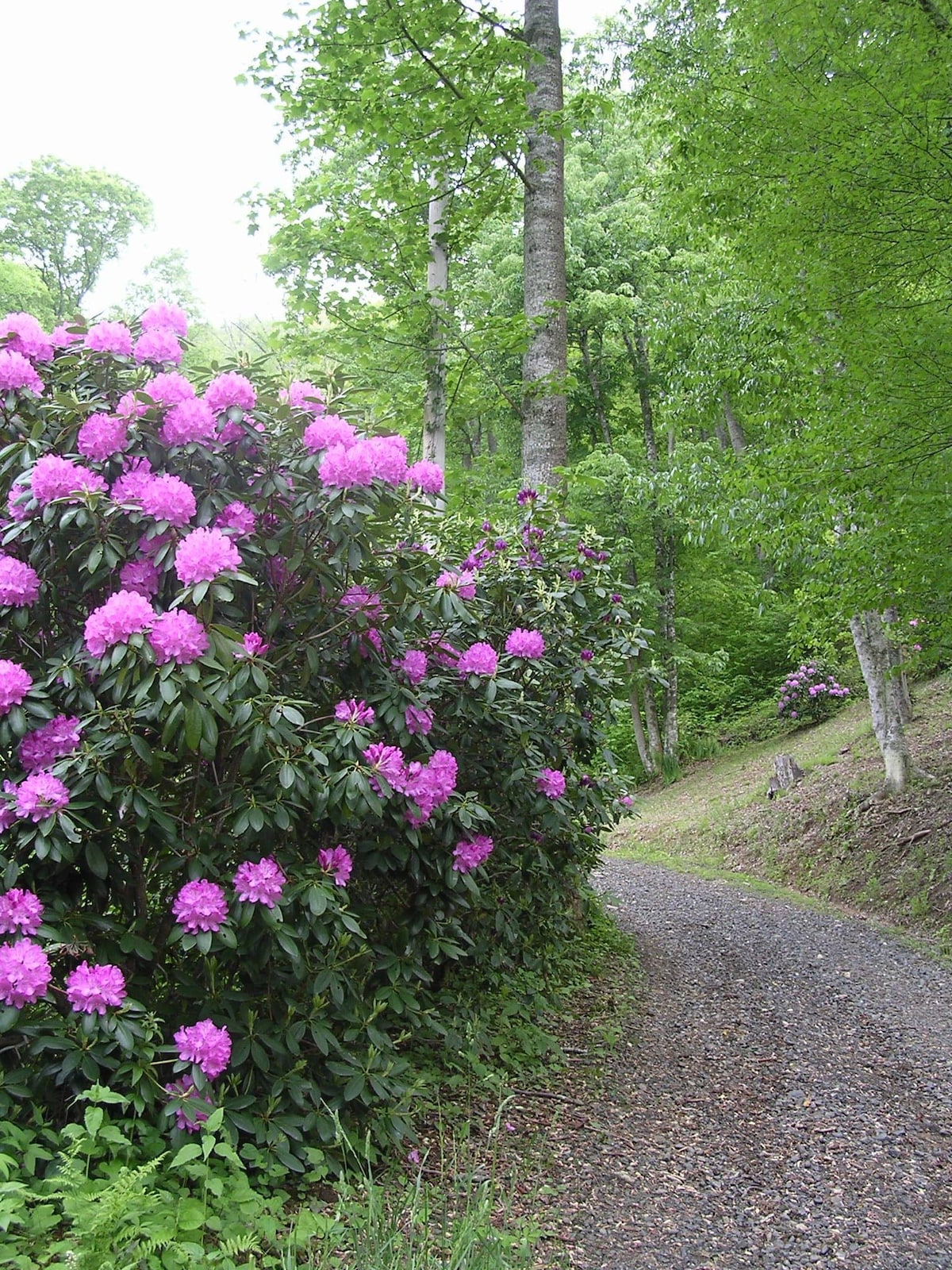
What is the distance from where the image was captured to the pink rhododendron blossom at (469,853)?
10.2 ft

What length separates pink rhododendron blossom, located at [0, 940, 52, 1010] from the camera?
82.3 inches

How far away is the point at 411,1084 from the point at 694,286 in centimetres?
693

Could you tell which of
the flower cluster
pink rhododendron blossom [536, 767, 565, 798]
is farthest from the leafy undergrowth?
pink rhododendron blossom [536, 767, 565, 798]

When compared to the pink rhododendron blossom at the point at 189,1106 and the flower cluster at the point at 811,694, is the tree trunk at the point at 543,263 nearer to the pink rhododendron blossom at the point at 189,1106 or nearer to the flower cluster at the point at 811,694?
the pink rhododendron blossom at the point at 189,1106

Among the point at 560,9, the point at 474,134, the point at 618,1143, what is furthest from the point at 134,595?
the point at 560,9

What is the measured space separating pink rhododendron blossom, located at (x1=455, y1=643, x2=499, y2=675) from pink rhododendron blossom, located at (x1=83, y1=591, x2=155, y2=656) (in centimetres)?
124

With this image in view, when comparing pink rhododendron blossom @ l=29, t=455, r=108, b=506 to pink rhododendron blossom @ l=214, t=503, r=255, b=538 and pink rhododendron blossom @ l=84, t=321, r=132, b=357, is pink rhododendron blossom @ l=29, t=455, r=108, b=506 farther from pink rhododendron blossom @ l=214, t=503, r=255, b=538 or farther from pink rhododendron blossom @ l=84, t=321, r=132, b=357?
pink rhododendron blossom @ l=84, t=321, r=132, b=357

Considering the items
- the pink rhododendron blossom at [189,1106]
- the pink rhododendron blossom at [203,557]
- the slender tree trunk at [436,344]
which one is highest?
the slender tree trunk at [436,344]

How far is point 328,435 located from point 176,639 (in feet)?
2.58

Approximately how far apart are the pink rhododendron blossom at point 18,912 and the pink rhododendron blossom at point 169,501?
99 cm

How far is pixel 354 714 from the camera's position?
2652 mm

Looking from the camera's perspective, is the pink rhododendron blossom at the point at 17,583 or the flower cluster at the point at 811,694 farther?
the flower cluster at the point at 811,694

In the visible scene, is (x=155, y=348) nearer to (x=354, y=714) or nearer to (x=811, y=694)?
(x=354, y=714)

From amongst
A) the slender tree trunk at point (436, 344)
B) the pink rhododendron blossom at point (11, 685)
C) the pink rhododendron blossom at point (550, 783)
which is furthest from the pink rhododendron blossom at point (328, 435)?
the slender tree trunk at point (436, 344)
